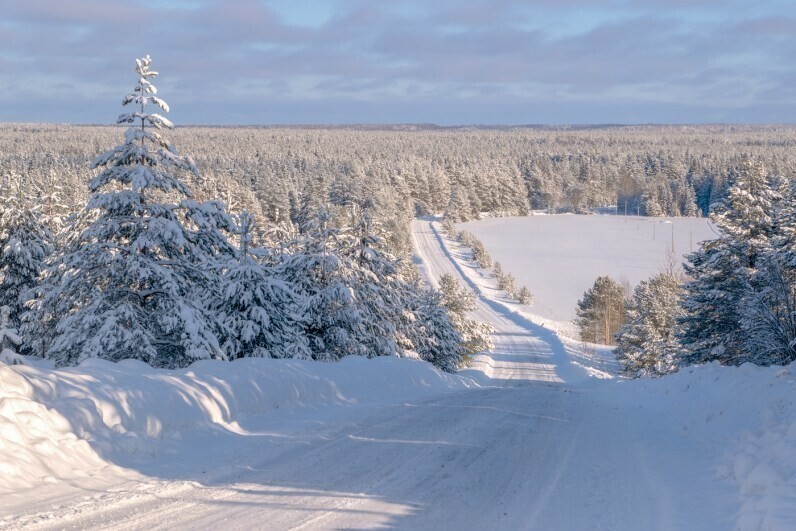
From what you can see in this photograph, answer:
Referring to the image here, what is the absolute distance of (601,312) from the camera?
67688mm

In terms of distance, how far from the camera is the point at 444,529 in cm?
578

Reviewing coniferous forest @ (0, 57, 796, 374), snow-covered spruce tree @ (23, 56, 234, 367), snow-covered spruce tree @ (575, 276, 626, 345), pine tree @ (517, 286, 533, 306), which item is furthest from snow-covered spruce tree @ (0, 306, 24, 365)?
pine tree @ (517, 286, 533, 306)

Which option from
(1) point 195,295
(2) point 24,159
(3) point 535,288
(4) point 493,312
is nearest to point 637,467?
(1) point 195,295

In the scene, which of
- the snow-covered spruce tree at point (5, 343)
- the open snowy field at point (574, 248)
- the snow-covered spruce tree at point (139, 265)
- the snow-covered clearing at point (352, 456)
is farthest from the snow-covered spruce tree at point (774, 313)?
the open snowy field at point (574, 248)

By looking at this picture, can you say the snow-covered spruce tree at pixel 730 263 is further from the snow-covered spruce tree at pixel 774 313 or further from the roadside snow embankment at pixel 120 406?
the roadside snow embankment at pixel 120 406

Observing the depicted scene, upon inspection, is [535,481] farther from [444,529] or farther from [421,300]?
[421,300]

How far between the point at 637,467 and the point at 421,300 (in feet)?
91.1

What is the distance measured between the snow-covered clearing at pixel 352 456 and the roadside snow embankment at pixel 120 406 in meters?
0.02

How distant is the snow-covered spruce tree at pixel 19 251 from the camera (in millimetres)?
25672

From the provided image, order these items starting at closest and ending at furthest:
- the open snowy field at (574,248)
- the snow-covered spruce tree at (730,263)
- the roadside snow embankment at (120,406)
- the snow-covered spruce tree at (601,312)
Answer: the roadside snow embankment at (120,406)
the snow-covered spruce tree at (730,263)
the snow-covered spruce tree at (601,312)
the open snowy field at (574,248)

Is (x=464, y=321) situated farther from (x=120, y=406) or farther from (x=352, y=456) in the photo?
(x=120, y=406)

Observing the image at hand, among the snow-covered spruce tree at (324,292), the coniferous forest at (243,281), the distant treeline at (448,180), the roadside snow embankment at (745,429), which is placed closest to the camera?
the roadside snow embankment at (745,429)

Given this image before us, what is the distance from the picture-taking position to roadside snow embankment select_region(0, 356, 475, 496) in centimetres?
675

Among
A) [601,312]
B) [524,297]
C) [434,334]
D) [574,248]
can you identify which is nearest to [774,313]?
[434,334]
